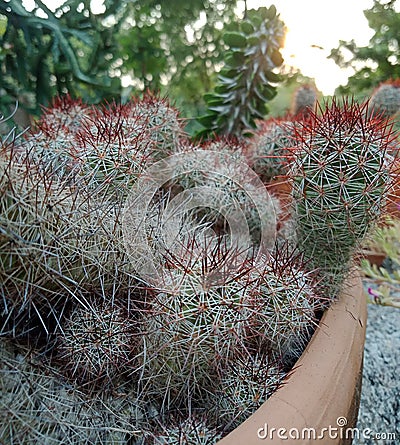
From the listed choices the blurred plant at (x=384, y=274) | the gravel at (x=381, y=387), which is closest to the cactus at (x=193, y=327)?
the blurred plant at (x=384, y=274)

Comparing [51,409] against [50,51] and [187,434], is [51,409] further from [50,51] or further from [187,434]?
[50,51]

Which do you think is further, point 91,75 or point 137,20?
point 137,20

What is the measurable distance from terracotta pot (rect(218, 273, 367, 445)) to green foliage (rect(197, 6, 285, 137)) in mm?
718

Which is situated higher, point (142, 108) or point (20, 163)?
point (142, 108)

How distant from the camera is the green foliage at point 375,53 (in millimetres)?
2601

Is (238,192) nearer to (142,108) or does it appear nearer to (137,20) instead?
(142,108)

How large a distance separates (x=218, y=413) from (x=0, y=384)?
28 cm

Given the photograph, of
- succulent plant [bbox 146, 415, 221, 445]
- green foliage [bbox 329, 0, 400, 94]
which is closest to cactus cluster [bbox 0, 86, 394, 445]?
succulent plant [bbox 146, 415, 221, 445]

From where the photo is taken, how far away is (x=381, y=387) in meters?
1.00

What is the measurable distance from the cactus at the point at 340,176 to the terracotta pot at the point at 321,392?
15 centimetres

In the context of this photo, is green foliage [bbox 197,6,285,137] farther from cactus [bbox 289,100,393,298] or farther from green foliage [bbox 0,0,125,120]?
cactus [bbox 289,100,393,298]

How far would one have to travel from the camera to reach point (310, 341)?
0.69m

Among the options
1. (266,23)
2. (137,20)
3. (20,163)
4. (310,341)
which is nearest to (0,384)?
(20,163)

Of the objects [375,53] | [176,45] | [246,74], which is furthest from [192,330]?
[375,53]
